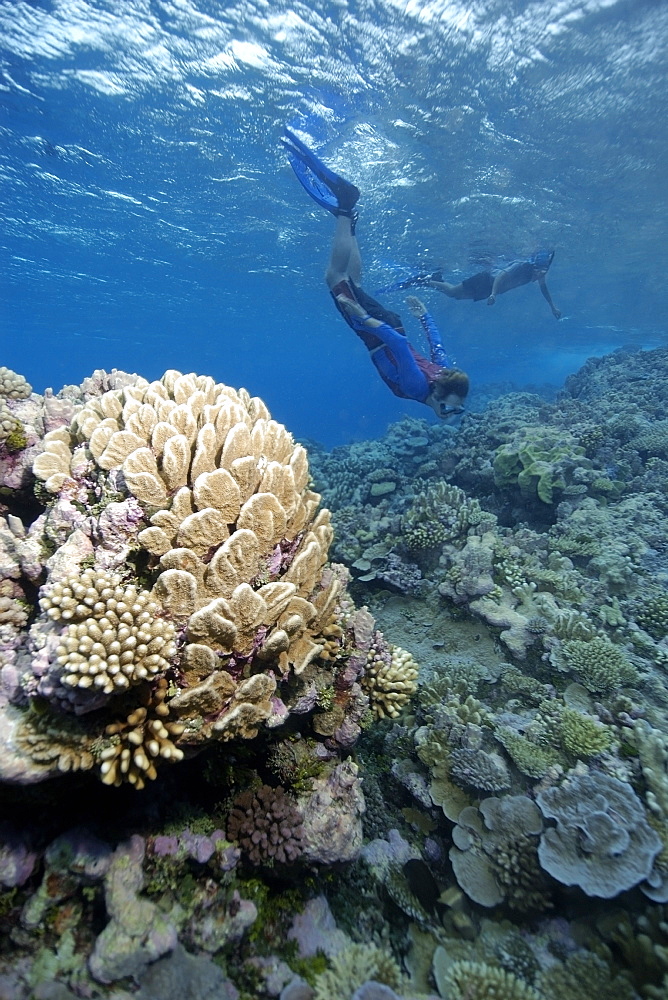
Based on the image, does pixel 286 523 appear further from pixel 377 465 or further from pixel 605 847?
pixel 377 465

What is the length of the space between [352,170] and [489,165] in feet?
20.0

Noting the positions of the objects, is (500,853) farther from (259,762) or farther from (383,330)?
(383,330)

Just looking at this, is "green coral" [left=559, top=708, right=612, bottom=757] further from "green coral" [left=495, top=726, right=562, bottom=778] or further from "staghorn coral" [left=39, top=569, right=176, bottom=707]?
"staghorn coral" [left=39, top=569, right=176, bottom=707]

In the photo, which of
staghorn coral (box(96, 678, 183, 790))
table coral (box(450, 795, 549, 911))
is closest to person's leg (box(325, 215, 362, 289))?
staghorn coral (box(96, 678, 183, 790))

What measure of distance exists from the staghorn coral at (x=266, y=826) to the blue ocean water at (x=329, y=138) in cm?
1768

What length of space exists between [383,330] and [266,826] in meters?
8.81

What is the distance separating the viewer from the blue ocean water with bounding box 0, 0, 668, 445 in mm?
11867

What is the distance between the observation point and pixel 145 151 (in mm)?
17875

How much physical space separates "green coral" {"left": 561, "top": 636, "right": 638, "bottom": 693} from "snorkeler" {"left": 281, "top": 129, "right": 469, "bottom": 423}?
16.1ft

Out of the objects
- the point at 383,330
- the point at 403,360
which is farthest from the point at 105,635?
the point at 383,330

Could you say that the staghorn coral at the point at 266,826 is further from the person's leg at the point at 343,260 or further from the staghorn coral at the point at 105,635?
the person's leg at the point at 343,260

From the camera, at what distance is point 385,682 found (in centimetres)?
451

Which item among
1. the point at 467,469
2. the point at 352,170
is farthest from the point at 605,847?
the point at 352,170

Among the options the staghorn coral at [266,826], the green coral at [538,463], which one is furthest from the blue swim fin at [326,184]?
the staghorn coral at [266,826]
